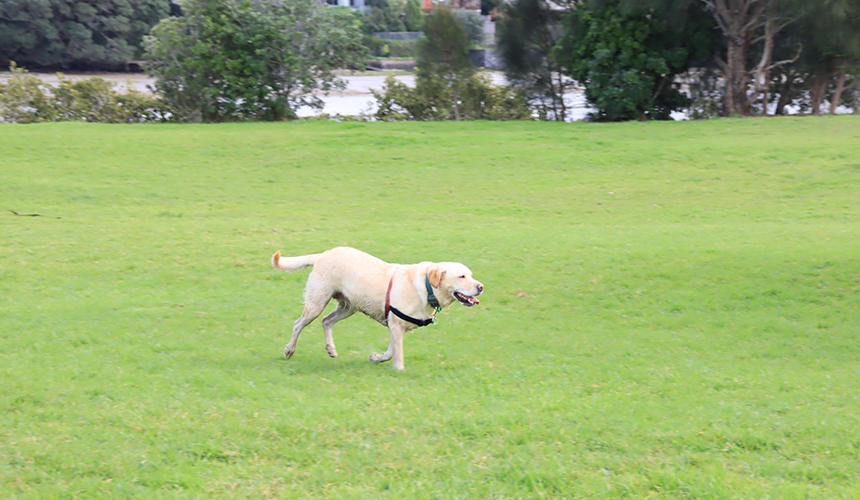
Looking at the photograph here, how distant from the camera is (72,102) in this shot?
92.3ft

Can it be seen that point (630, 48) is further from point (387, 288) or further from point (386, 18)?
point (386, 18)

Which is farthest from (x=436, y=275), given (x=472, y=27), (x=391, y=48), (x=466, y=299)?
(x=391, y=48)

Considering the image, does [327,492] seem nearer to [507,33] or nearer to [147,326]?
[147,326]

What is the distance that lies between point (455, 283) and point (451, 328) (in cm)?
244

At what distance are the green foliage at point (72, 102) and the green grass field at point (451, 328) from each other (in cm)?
690

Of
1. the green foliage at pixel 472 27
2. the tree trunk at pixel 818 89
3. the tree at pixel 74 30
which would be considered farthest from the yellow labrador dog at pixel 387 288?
Result: the tree at pixel 74 30

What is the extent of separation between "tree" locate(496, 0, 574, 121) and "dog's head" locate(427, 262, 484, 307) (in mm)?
22234

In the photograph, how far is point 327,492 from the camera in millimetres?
5719

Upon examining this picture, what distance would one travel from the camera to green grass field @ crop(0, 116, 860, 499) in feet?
20.1

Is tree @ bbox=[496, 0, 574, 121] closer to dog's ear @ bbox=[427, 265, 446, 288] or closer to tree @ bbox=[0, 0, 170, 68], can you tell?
dog's ear @ bbox=[427, 265, 446, 288]

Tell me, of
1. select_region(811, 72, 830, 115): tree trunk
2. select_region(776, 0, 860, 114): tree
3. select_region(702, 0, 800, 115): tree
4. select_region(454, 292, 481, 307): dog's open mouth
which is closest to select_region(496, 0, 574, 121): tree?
select_region(702, 0, 800, 115): tree

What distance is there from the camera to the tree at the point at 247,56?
27.6 meters

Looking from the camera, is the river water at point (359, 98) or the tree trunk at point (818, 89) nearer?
the tree trunk at point (818, 89)

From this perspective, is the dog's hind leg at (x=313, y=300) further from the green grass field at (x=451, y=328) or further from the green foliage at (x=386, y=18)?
the green foliage at (x=386, y=18)
